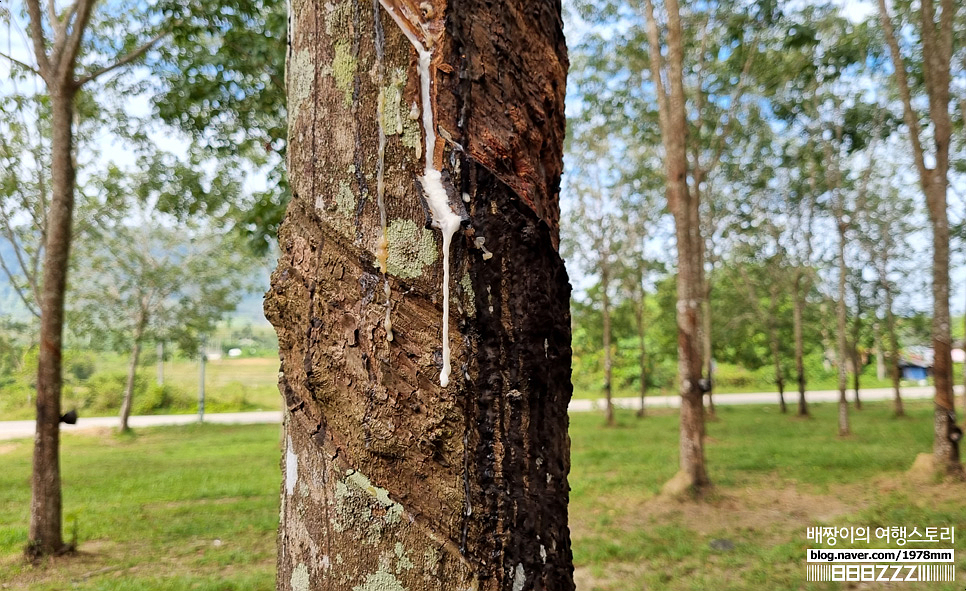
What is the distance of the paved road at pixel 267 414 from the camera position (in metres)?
15.7

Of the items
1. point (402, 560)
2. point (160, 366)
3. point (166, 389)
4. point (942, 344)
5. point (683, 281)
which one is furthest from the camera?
point (166, 389)

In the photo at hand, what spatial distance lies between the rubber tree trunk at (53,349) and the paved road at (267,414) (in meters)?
10.5

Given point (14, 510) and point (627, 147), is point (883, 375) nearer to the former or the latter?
point (627, 147)

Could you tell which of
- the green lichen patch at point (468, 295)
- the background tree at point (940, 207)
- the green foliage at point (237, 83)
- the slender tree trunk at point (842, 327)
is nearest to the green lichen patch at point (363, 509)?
the green lichen patch at point (468, 295)

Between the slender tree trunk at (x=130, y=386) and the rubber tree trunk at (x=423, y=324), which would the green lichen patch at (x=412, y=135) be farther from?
the slender tree trunk at (x=130, y=386)

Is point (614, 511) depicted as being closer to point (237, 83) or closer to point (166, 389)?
point (237, 83)

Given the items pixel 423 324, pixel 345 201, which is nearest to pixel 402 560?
pixel 423 324

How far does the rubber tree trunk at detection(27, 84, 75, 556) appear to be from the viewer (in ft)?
16.7

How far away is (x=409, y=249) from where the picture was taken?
28.7 inches

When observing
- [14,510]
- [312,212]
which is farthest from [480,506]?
[14,510]

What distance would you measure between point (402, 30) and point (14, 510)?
8.97 meters

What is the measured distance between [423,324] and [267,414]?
20.7 metres

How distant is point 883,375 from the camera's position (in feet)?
99.0

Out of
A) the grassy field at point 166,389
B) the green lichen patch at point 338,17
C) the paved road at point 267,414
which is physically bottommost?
the paved road at point 267,414
